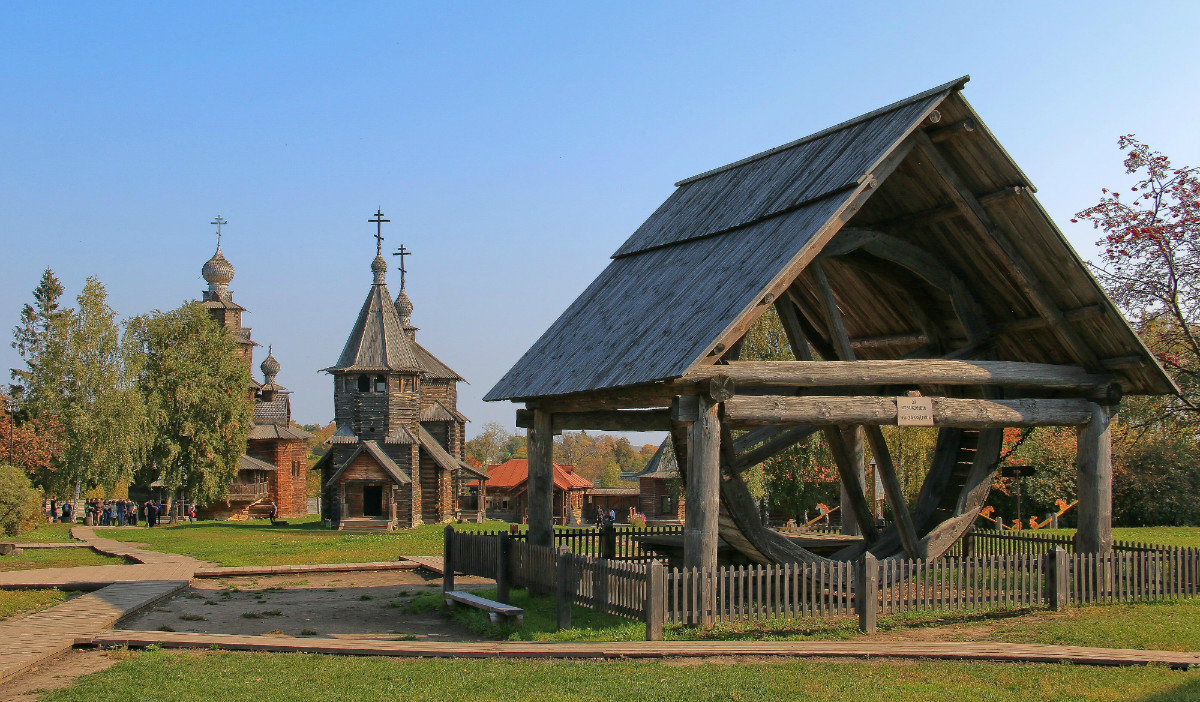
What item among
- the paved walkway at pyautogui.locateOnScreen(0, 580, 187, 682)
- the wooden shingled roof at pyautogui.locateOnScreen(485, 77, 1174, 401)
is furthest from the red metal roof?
the wooden shingled roof at pyautogui.locateOnScreen(485, 77, 1174, 401)

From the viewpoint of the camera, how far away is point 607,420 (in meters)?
17.8

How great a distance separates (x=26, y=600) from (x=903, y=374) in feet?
48.8

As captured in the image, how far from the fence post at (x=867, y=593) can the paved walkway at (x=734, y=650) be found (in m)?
0.85

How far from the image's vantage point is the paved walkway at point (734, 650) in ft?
36.3

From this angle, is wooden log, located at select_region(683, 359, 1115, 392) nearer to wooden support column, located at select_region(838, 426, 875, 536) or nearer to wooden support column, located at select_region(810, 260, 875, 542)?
wooden support column, located at select_region(810, 260, 875, 542)

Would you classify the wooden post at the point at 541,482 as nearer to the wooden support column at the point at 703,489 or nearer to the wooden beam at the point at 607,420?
the wooden beam at the point at 607,420

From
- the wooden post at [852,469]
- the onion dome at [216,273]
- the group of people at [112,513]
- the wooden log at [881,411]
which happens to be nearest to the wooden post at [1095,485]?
the wooden log at [881,411]

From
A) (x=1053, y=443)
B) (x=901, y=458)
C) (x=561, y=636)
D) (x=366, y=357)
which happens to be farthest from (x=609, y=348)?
(x=366, y=357)

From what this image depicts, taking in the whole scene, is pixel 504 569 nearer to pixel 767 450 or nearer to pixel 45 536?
pixel 767 450

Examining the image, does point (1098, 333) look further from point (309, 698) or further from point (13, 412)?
point (13, 412)

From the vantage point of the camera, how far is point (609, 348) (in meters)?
15.1

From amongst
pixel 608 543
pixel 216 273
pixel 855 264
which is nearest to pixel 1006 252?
pixel 855 264

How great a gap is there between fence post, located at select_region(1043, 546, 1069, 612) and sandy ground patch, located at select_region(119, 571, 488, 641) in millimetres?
7973

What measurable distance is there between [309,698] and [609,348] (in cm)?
693
